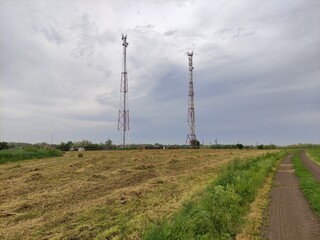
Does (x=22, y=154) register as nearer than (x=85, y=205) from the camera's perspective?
No

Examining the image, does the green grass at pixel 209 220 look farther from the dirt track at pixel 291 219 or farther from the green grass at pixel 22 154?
the green grass at pixel 22 154

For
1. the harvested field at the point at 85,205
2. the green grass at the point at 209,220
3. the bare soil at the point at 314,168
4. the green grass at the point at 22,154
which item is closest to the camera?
the green grass at the point at 209,220

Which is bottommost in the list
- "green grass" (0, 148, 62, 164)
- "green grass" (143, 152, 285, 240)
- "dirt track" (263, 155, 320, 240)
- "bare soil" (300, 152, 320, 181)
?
"dirt track" (263, 155, 320, 240)

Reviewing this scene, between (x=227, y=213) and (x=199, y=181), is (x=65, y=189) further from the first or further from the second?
(x=227, y=213)

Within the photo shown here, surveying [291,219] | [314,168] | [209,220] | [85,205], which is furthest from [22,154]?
[209,220]

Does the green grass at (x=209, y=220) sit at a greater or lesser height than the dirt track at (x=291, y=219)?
greater

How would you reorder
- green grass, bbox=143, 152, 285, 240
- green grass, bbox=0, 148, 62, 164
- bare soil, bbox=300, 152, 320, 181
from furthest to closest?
green grass, bbox=0, 148, 62, 164 → bare soil, bbox=300, 152, 320, 181 → green grass, bbox=143, 152, 285, 240

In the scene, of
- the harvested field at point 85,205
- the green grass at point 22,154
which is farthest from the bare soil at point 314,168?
the green grass at point 22,154

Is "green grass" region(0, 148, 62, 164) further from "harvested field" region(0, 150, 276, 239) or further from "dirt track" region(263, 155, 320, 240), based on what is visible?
"dirt track" region(263, 155, 320, 240)

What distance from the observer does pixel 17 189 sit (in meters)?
Answer: 19.3

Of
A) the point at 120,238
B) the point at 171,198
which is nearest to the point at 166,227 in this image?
the point at 120,238

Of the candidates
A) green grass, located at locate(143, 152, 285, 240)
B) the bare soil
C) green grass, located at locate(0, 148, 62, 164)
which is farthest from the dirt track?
green grass, located at locate(0, 148, 62, 164)

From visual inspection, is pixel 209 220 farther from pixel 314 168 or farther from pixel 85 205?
pixel 314 168

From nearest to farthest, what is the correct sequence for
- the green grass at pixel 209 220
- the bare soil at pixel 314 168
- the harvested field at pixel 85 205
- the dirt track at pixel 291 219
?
the green grass at pixel 209 220, the dirt track at pixel 291 219, the harvested field at pixel 85 205, the bare soil at pixel 314 168
